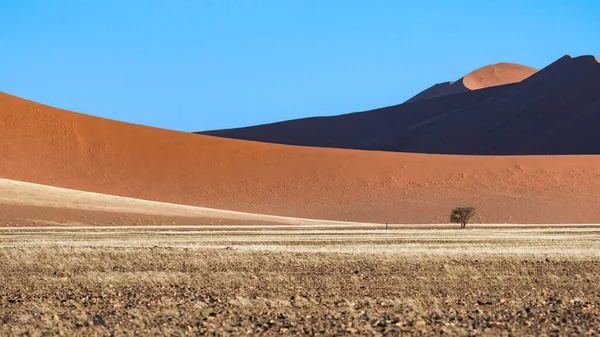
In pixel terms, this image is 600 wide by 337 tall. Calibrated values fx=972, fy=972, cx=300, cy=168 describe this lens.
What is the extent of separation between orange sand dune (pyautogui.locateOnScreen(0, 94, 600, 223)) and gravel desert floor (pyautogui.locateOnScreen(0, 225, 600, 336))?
3763 cm

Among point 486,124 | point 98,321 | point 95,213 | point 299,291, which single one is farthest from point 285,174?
point 486,124

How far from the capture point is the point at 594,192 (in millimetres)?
65125

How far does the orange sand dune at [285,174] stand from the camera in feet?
206

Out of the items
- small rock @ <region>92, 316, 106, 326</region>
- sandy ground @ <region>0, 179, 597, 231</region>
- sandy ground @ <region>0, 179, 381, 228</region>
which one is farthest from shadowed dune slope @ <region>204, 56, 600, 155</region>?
small rock @ <region>92, 316, 106, 326</region>

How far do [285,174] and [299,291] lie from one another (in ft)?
184

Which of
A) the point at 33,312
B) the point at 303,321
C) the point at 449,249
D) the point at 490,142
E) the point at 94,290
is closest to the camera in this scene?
the point at 303,321

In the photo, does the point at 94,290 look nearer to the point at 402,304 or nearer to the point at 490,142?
the point at 402,304

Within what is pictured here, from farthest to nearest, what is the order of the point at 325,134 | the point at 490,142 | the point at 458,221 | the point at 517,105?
the point at 325,134, the point at 517,105, the point at 490,142, the point at 458,221

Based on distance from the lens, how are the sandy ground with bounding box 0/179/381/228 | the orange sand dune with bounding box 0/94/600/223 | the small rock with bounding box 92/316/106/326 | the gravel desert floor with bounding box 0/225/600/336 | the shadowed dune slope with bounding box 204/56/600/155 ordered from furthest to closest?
1. the shadowed dune slope with bounding box 204/56/600/155
2. the orange sand dune with bounding box 0/94/600/223
3. the sandy ground with bounding box 0/179/381/228
4. the small rock with bounding box 92/316/106/326
5. the gravel desert floor with bounding box 0/225/600/336

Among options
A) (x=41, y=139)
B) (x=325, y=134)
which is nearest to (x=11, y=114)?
(x=41, y=139)

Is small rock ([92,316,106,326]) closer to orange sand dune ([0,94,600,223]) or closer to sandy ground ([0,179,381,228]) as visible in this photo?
sandy ground ([0,179,381,228])

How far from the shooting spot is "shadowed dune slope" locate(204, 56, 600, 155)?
381ft

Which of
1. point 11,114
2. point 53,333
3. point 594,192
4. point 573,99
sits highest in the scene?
point 573,99

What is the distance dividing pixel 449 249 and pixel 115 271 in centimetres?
963
